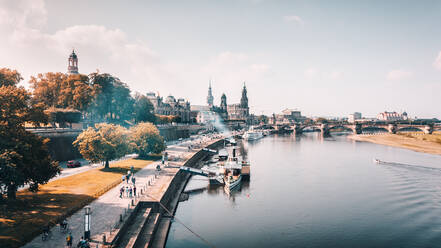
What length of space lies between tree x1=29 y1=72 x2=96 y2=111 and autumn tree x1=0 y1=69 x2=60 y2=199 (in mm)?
42559

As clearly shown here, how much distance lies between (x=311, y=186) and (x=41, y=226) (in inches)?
1639

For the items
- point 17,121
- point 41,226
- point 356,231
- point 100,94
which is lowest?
point 356,231

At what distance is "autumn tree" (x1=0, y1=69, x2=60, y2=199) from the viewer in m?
22.7

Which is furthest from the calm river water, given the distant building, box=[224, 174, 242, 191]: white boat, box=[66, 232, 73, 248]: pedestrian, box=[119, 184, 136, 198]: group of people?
the distant building

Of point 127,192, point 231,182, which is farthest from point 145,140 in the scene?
point 127,192

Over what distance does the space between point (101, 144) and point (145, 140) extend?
15.4m

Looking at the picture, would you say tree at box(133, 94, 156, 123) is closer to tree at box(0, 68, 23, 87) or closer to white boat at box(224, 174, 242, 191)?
tree at box(0, 68, 23, 87)

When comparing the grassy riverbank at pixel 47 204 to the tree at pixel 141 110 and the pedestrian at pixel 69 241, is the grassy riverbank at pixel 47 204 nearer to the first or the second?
the pedestrian at pixel 69 241

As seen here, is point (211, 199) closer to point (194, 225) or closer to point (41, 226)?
point (194, 225)

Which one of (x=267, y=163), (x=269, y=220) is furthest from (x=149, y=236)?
(x=267, y=163)

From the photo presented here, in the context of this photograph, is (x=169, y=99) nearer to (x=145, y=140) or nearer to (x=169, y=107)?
(x=169, y=107)

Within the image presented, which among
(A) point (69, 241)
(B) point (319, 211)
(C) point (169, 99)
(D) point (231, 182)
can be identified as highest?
(C) point (169, 99)

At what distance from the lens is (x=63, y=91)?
2744 inches

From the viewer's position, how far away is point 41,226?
2133 centimetres
